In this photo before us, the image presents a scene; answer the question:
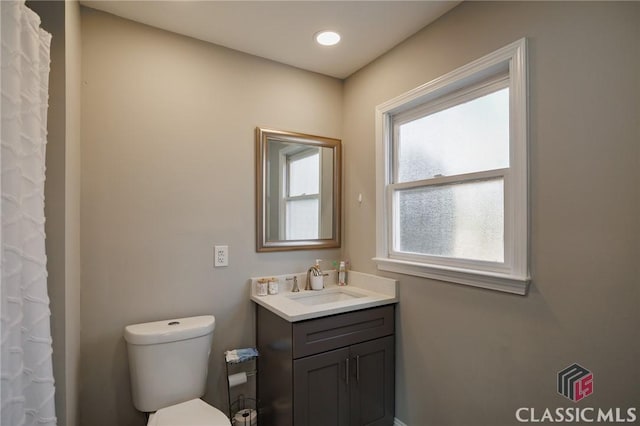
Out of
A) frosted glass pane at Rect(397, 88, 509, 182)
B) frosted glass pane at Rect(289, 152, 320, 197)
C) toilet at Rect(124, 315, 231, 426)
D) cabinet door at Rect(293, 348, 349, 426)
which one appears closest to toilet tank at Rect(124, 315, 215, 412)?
toilet at Rect(124, 315, 231, 426)

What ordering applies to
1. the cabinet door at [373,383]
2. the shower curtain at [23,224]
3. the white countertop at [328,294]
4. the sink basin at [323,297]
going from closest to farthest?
the shower curtain at [23,224]
the white countertop at [328,294]
the cabinet door at [373,383]
the sink basin at [323,297]

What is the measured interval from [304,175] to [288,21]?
0.96m

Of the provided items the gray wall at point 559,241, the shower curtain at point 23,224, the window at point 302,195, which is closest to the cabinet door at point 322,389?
the gray wall at point 559,241

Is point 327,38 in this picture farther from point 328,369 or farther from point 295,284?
point 328,369

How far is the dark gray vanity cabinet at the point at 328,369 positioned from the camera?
61.9 inches

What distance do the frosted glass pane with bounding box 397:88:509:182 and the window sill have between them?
526 millimetres

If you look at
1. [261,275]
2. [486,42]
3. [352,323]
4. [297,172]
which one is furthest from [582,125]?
[261,275]

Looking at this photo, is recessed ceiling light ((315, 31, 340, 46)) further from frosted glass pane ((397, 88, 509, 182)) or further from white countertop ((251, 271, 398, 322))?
white countertop ((251, 271, 398, 322))

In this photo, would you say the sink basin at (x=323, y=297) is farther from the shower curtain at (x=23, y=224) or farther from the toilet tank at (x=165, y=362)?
the shower curtain at (x=23, y=224)

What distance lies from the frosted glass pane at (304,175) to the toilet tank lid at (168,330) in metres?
1.00

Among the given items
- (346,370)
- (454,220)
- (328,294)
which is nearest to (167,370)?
(346,370)

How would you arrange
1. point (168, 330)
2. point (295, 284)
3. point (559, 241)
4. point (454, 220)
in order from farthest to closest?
point (295, 284)
point (454, 220)
point (168, 330)
point (559, 241)

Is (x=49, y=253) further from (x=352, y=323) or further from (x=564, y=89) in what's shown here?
(x=564, y=89)

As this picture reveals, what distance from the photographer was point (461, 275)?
1538 mm
